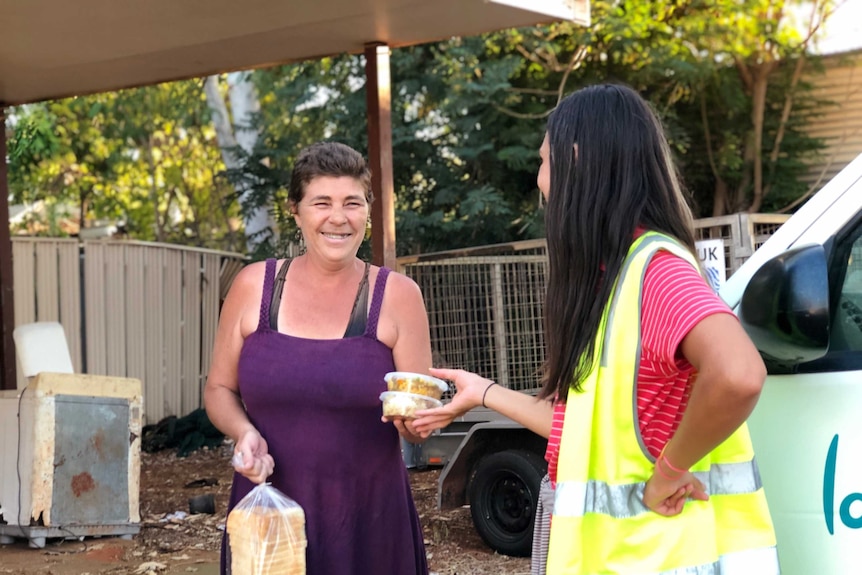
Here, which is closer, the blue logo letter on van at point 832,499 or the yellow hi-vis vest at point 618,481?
the yellow hi-vis vest at point 618,481

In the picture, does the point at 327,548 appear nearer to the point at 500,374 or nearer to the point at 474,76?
the point at 500,374

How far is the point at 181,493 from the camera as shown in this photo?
9555 mm

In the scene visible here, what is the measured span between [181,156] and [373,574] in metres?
21.1

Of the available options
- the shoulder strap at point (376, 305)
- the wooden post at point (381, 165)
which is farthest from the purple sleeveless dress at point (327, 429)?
the wooden post at point (381, 165)

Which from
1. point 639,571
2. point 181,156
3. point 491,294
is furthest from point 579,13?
point 181,156

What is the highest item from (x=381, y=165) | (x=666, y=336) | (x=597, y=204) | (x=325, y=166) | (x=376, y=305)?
(x=381, y=165)

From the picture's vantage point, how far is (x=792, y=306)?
7.51 ft

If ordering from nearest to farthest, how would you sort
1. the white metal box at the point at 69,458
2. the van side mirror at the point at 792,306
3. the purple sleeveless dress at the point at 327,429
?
the van side mirror at the point at 792,306 < the purple sleeveless dress at the point at 327,429 < the white metal box at the point at 69,458

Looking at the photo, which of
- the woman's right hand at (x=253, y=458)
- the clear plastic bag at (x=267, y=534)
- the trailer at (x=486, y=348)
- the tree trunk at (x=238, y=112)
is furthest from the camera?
the tree trunk at (x=238, y=112)

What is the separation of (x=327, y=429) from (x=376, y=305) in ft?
1.30

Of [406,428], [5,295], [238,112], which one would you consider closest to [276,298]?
[406,428]

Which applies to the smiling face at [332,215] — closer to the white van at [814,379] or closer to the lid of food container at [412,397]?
the lid of food container at [412,397]

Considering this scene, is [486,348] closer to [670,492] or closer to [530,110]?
[670,492]

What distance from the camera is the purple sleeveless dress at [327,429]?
2953mm
